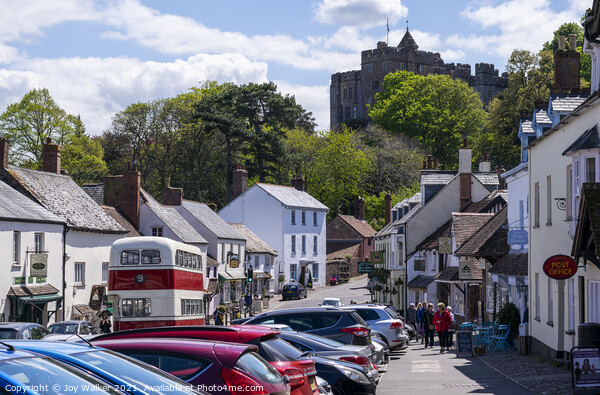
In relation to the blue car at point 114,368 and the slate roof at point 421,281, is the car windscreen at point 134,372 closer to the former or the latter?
the blue car at point 114,368

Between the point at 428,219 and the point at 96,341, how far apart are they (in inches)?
1860

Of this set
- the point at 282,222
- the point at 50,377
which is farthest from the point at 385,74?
the point at 50,377

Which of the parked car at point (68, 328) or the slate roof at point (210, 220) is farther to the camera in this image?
the slate roof at point (210, 220)

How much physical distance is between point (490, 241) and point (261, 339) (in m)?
25.2

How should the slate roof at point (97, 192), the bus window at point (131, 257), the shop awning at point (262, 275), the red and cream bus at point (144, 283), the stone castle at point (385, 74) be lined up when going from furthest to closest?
1. the stone castle at point (385, 74)
2. the shop awning at point (262, 275)
3. the slate roof at point (97, 192)
4. the bus window at point (131, 257)
5. the red and cream bus at point (144, 283)

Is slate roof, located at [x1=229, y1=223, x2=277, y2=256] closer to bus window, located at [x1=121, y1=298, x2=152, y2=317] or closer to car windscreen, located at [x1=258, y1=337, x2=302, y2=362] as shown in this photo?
bus window, located at [x1=121, y1=298, x2=152, y2=317]

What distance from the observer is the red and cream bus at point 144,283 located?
3077 centimetres

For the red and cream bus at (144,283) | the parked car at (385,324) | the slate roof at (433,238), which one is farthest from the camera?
the slate roof at (433,238)

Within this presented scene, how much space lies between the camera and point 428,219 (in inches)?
2240

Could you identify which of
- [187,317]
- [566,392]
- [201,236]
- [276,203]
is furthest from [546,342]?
[276,203]

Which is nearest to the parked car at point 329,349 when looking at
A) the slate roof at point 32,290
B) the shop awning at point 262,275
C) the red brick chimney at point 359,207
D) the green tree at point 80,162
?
the slate roof at point 32,290

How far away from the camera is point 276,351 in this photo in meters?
11.5

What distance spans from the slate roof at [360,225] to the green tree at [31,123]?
32.4m

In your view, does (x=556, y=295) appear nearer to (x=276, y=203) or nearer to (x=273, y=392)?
(x=273, y=392)
